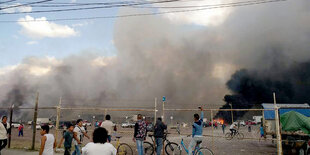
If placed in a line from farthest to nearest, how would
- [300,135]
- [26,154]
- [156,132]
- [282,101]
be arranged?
[282,101] < [300,135] < [26,154] < [156,132]

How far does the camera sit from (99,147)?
3.44 meters

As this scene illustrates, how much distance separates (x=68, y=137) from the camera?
7855 mm

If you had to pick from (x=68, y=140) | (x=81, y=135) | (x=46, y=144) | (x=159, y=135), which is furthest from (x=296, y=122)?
(x=46, y=144)

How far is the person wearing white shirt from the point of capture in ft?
11.2

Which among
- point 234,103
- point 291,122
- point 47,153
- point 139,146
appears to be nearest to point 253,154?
point 291,122

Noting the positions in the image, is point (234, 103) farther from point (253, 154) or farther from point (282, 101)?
point (253, 154)

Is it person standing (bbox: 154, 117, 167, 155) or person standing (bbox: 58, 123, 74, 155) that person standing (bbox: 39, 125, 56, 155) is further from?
person standing (bbox: 154, 117, 167, 155)

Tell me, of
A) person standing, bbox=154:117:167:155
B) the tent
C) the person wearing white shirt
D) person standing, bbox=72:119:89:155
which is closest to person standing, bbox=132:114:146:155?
person standing, bbox=154:117:167:155

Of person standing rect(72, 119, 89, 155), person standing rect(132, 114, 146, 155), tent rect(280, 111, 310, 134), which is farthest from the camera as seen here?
tent rect(280, 111, 310, 134)

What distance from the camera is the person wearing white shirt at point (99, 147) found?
11.2ft

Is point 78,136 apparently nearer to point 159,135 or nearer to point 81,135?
point 81,135

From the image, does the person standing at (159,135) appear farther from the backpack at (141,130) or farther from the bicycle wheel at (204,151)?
the bicycle wheel at (204,151)

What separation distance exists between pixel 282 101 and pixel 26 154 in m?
81.3

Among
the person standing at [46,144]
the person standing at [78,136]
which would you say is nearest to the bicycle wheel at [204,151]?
the person standing at [78,136]
